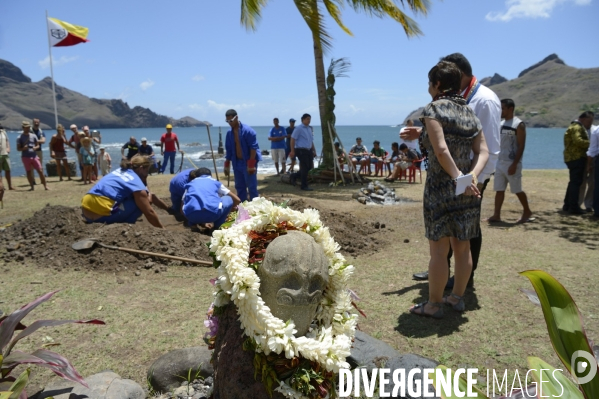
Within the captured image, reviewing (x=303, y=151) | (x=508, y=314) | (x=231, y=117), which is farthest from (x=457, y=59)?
(x=303, y=151)

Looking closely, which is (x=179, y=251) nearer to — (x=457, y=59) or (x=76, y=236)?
(x=76, y=236)

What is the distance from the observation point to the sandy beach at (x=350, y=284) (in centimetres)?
367

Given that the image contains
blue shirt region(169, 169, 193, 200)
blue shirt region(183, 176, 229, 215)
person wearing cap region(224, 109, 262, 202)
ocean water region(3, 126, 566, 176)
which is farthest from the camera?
ocean water region(3, 126, 566, 176)

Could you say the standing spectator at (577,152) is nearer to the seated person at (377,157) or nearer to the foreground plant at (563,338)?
the seated person at (377,157)

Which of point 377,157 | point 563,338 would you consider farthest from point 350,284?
point 377,157

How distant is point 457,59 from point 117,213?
531 cm

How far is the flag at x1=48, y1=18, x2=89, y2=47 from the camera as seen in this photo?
56.0ft

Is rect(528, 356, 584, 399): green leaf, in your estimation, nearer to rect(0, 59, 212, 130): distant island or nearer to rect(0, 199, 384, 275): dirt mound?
rect(0, 199, 384, 275): dirt mound

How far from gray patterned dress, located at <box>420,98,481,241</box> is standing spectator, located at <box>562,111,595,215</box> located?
6.10m

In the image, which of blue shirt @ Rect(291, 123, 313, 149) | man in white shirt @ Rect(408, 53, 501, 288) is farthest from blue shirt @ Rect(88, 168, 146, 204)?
blue shirt @ Rect(291, 123, 313, 149)

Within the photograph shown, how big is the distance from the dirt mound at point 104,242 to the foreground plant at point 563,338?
4.67m

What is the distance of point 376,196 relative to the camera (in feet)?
35.5

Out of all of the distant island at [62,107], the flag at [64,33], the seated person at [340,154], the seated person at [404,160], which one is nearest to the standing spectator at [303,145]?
the seated person at [340,154]

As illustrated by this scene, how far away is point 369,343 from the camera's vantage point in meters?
3.41
